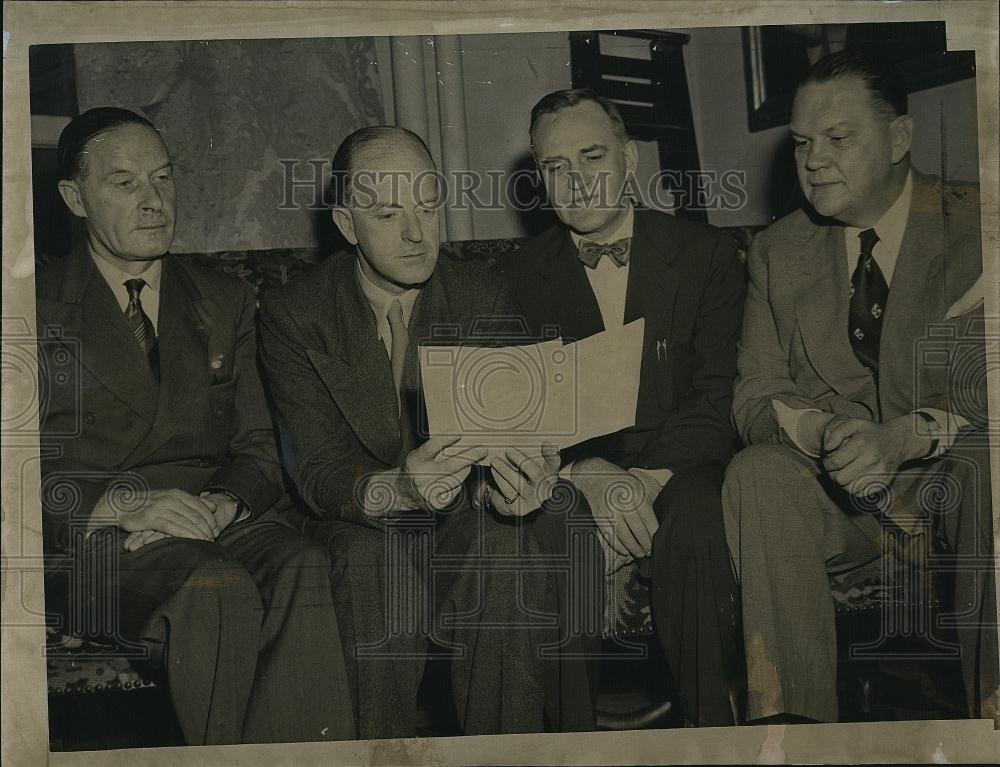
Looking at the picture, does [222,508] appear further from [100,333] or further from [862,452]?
[862,452]

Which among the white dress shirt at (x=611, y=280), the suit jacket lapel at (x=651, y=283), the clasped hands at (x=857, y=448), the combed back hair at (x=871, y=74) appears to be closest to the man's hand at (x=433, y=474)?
the white dress shirt at (x=611, y=280)

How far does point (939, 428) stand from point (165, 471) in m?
2.41

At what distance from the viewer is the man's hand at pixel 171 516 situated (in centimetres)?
293

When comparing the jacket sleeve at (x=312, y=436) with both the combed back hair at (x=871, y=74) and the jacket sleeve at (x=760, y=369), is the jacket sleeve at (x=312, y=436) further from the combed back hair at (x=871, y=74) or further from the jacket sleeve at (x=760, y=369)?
the combed back hair at (x=871, y=74)

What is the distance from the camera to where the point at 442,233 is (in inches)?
118

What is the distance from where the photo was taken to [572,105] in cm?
301

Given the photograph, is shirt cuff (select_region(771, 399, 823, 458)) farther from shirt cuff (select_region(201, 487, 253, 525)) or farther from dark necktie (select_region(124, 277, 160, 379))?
dark necktie (select_region(124, 277, 160, 379))

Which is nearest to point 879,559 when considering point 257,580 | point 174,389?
point 257,580

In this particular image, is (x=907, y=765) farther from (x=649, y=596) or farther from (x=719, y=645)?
(x=649, y=596)

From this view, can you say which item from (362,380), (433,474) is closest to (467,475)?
(433,474)

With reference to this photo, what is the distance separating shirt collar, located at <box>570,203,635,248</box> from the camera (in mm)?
3027

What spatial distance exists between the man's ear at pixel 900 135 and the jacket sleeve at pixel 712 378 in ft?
1.92

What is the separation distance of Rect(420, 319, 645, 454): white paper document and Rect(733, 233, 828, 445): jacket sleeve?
0.34 metres

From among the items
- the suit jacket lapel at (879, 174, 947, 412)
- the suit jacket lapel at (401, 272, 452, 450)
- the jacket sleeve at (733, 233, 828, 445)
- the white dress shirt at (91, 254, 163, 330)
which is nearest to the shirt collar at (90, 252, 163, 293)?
the white dress shirt at (91, 254, 163, 330)
